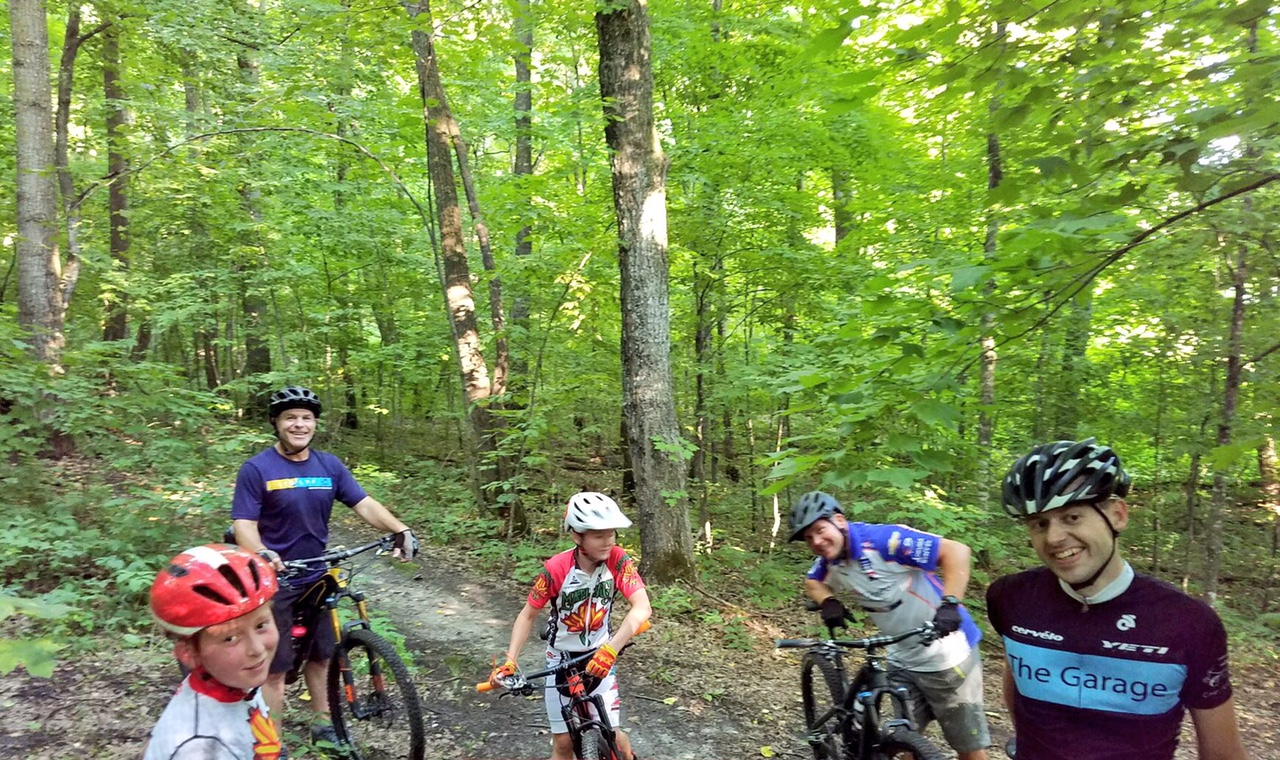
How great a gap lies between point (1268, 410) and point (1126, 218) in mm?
1126

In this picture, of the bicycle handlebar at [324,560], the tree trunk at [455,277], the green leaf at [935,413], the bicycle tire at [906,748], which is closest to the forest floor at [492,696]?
the bicycle handlebar at [324,560]

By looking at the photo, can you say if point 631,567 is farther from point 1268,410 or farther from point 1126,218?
point 1268,410

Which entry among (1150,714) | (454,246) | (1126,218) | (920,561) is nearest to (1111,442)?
(920,561)

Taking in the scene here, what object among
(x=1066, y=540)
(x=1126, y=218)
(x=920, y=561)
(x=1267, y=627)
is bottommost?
(x=1267, y=627)

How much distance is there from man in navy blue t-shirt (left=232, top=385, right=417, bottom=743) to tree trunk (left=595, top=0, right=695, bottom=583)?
12.0ft

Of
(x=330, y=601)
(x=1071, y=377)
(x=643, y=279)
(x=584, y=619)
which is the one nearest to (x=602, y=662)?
(x=584, y=619)

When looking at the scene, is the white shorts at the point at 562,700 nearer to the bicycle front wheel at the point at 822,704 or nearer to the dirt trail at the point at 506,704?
the dirt trail at the point at 506,704

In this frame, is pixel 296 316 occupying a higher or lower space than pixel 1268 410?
higher

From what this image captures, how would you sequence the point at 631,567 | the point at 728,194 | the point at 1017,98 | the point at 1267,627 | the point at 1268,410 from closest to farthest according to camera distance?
the point at 1268,410, the point at 1017,98, the point at 631,567, the point at 1267,627, the point at 728,194

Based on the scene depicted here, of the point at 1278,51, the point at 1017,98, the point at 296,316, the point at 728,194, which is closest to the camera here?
the point at 1278,51

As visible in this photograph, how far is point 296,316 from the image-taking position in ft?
46.3

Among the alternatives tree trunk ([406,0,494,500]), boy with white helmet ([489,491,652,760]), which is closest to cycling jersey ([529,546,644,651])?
boy with white helmet ([489,491,652,760])

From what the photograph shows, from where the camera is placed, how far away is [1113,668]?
1803 millimetres

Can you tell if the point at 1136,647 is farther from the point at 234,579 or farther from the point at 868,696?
the point at 234,579
